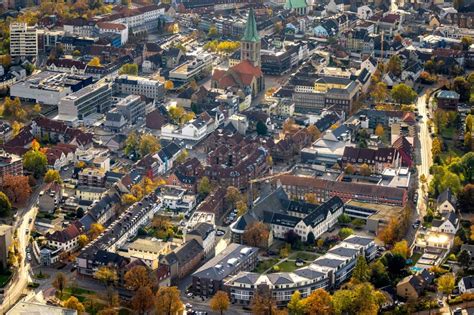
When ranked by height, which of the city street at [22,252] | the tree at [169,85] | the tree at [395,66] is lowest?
Result: the city street at [22,252]

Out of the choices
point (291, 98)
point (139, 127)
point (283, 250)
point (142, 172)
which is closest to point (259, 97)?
point (291, 98)

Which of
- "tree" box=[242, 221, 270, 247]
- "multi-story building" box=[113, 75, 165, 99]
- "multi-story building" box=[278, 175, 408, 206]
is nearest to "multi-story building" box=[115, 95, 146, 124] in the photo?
"multi-story building" box=[113, 75, 165, 99]

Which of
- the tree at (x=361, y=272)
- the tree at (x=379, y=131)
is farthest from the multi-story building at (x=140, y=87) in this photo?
the tree at (x=361, y=272)

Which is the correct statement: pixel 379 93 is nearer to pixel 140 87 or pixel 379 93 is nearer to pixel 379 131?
pixel 379 131

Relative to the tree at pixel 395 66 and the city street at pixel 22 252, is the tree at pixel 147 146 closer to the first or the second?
the city street at pixel 22 252

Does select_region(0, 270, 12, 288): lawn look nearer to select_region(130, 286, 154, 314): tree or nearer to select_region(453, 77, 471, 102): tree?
select_region(130, 286, 154, 314): tree

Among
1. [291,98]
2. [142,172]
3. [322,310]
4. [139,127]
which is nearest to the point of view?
[322,310]

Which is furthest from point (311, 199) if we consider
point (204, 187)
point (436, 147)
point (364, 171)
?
point (436, 147)

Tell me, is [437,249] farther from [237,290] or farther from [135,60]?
[135,60]
